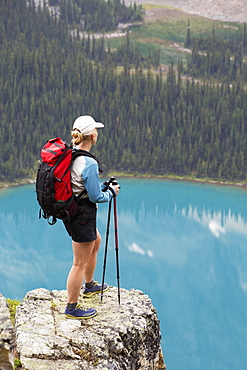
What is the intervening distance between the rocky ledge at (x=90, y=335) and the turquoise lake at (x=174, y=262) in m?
18.9

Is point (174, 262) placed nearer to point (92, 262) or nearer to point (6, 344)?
point (92, 262)

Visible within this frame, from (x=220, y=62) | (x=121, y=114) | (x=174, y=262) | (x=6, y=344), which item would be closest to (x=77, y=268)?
(x=6, y=344)

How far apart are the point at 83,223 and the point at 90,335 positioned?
1.65 m

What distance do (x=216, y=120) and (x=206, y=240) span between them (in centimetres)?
5557

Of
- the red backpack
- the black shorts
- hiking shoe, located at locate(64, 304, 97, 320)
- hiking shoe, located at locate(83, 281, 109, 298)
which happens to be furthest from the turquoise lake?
the red backpack

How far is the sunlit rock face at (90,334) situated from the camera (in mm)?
7098

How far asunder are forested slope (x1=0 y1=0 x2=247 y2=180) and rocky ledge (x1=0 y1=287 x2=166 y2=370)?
7921cm

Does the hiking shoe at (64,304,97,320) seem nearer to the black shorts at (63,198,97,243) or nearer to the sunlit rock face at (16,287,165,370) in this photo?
the sunlit rock face at (16,287,165,370)

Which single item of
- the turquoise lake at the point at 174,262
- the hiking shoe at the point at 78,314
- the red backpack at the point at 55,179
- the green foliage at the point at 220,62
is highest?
the red backpack at the point at 55,179

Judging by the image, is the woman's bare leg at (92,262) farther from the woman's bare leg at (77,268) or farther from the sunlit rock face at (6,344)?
the sunlit rock face at (6,344)

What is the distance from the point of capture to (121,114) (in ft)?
339

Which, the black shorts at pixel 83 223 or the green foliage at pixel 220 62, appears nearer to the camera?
the black shorts at pixel 83 223

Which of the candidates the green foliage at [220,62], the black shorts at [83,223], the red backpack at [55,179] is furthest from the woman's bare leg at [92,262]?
the green foliage at [220,62]

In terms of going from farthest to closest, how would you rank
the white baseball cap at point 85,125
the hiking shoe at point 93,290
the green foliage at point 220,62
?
1. the green foliage at point 220,62
2. the hiking shoe at point 93,290
3. the white baseball cap at point 85,125
